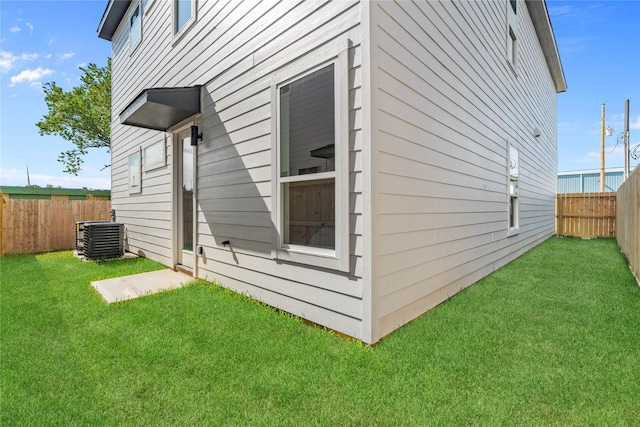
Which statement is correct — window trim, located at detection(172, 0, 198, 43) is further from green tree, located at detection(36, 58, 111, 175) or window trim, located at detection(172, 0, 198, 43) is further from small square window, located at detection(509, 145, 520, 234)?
green tree, located at detection(36, 58, 111, 175)

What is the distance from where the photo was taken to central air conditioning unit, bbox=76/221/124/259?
597 centimetres

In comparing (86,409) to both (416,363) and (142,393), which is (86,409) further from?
(416,363)

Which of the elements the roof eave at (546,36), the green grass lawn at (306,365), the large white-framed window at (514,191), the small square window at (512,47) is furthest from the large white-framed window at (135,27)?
the roof eave at (546,36)

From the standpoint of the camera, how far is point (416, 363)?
83.7 inches

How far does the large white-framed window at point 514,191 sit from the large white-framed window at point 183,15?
602 cm

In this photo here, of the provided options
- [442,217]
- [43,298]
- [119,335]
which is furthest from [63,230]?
[442,217]

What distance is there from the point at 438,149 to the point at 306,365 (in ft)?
8.69

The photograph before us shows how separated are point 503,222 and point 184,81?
602 centimetres

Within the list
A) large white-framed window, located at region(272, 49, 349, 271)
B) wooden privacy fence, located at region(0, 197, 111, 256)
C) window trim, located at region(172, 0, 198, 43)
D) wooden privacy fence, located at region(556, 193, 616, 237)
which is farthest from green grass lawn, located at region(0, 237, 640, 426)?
wooden privacy fence, located at region(556, 193, 616, 237)

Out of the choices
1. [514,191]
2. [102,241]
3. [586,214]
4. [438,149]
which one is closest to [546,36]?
[514,191]

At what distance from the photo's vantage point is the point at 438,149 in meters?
3.44

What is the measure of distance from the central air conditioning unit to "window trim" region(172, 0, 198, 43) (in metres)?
3.88

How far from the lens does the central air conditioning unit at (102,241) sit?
235 inches

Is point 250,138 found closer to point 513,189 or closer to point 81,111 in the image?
point 513,189
